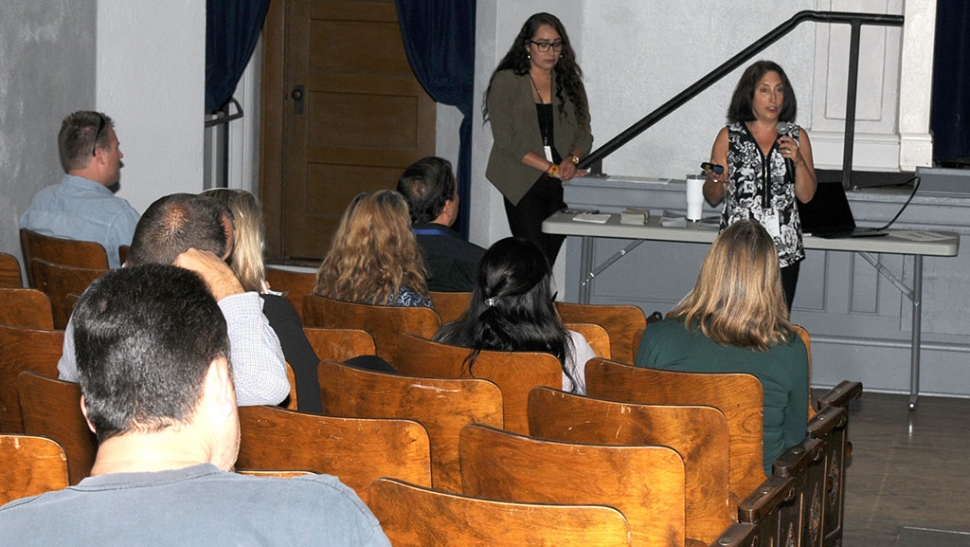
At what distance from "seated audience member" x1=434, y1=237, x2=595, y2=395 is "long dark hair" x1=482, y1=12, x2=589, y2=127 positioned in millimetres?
2831

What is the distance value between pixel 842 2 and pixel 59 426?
228 inches

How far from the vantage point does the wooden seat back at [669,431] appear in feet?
7.60

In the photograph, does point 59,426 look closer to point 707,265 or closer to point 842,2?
point 707,265

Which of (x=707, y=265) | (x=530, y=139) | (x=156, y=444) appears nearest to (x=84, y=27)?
(x=530, y=139)

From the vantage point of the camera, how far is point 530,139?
586 centimetres

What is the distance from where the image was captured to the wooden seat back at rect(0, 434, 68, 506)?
1.82 metres

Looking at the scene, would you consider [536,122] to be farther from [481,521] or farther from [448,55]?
[481,521]

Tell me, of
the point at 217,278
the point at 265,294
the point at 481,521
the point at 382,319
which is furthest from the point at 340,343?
the point at 481,521

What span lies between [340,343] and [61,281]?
4.00 ft

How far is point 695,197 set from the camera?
552 cm

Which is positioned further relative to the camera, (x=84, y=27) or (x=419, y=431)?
(x=84, y=27)

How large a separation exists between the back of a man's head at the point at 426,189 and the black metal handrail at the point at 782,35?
1.73m

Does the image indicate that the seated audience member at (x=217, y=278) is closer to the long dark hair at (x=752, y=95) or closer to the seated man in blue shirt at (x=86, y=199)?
the seated man in blue shirt at (x=86, y=199)

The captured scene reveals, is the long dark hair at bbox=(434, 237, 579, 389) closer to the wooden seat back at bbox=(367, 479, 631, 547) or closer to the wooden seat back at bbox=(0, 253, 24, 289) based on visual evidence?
the wooden seat back at bbox=(367, 479, 631, 547)
